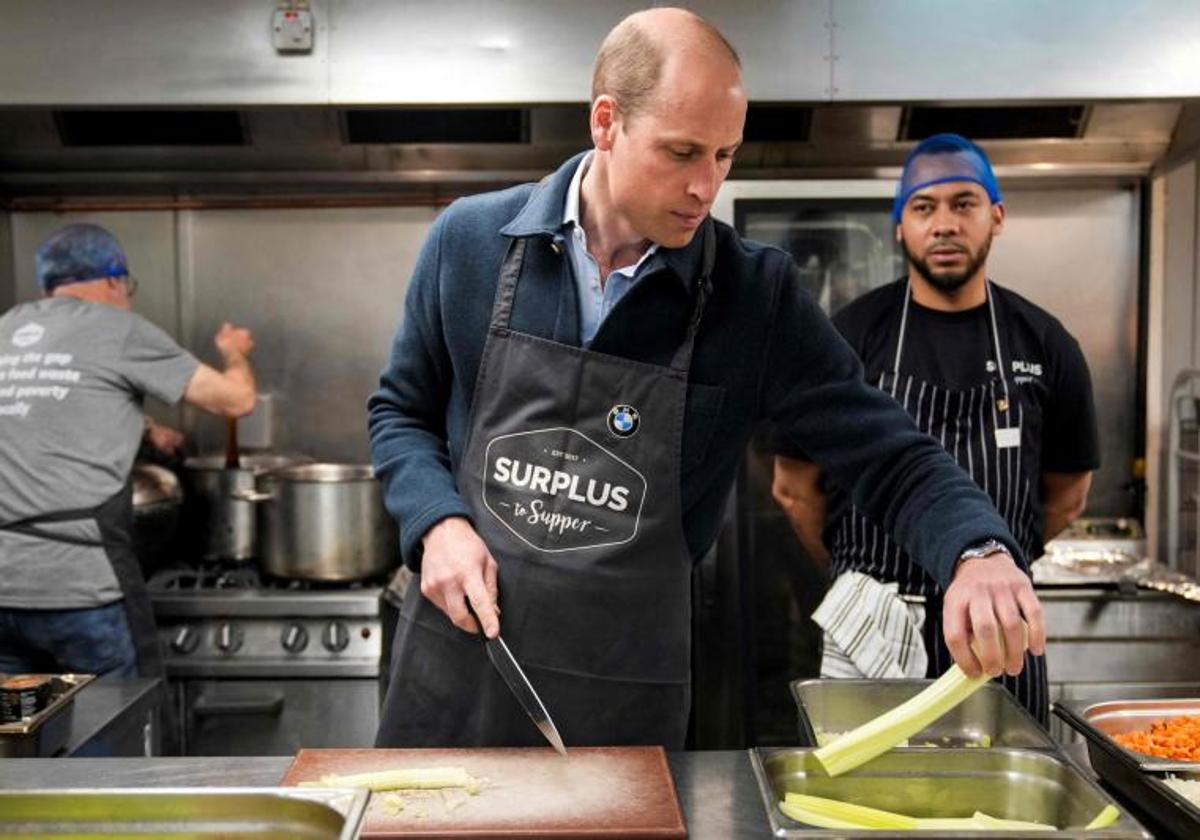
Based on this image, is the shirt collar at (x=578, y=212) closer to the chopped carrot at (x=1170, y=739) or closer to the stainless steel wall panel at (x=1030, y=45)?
the chopped carrot at (x=1170, y=739)

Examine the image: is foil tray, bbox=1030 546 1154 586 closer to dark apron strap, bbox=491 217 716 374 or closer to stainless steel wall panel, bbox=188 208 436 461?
dark apron strap, bbox=491 217 716 374

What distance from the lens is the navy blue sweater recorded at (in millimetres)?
1879

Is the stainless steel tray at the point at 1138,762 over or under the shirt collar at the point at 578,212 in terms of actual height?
under

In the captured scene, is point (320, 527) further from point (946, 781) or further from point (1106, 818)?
point (1106, 818)

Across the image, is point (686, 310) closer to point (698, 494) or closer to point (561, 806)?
point (698, 494)

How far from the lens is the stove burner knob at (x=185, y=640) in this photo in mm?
3473

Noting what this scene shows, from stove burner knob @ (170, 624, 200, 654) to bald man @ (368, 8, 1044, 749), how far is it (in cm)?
171

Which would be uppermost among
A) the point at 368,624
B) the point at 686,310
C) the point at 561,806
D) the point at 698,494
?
the point at 686,310

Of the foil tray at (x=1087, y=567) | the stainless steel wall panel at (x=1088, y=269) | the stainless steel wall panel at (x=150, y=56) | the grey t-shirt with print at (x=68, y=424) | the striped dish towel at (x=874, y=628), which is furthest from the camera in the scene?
the stainless steel wall panel at (x=1088, y=269)

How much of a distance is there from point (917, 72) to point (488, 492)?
7.55 feet

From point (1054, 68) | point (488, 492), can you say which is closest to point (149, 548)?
point (488, 492)

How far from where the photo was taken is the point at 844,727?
1.92 metres

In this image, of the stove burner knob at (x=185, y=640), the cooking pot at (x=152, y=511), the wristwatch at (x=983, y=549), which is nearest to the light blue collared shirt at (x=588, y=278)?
the wristwatch at (x=983, y=549)

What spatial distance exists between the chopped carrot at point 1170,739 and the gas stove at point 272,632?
2.20 meters
